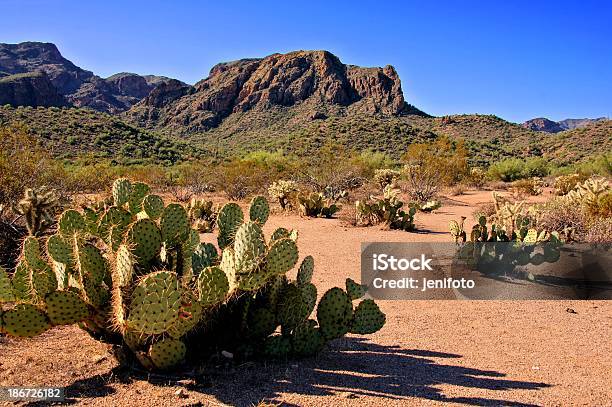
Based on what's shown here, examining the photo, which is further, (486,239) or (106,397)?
(486,239)

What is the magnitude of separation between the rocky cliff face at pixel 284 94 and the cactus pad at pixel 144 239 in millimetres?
58859

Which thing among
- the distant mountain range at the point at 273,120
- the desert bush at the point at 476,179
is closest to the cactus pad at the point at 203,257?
the desert bush at the point at 476,179

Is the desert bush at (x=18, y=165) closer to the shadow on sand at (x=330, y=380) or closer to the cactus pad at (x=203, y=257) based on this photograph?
the cactus pad at (x=203, y=257)

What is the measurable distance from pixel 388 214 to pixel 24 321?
9.86m

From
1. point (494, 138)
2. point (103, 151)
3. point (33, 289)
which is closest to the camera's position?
point (33, 289)

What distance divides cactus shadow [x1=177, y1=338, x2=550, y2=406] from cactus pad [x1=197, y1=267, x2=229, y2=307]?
2.03ft

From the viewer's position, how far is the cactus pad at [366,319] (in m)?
4.54

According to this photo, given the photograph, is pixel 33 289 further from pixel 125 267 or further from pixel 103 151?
pixel 103 151

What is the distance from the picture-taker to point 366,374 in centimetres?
413

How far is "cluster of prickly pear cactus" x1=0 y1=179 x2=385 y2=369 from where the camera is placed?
354 cm

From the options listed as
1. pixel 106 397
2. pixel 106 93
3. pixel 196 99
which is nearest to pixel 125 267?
pixel 106 397

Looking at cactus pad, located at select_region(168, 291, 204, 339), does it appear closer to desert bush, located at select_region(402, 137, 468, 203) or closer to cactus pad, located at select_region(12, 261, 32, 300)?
cactus pad, located at select_region(12, 261, 32, 300)

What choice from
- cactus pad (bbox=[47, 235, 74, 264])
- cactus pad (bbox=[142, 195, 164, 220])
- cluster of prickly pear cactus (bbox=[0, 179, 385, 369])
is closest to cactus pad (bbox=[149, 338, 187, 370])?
cluster of prickly pear cactus (bbox=[0, 179, 385, 369])

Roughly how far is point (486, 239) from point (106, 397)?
20.6 ft
